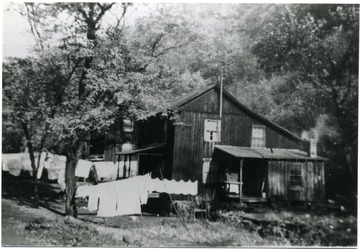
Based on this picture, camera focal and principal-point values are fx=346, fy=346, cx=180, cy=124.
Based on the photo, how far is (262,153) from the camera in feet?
44.9

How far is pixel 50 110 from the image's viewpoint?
37.6 feet

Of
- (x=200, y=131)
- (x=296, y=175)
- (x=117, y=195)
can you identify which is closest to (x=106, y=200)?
(x=117, y=195)

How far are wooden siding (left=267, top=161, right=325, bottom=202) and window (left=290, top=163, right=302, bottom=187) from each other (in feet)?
0.38

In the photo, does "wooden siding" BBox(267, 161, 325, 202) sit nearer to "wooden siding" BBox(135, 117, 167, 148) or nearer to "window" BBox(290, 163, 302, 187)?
"window" BBox(290, 163, 302, 187)

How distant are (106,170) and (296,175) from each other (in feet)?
34.5

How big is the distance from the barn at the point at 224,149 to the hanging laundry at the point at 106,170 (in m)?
4.76

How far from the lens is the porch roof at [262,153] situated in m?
12.9

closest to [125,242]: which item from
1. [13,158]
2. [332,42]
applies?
[13,158]

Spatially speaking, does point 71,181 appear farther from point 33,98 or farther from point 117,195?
point 33,98

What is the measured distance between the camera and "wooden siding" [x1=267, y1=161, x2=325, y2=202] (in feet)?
35.6

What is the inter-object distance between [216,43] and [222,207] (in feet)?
20.4

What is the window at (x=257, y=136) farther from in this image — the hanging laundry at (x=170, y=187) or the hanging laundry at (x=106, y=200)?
the hanging laundry at (x=106, y=200)

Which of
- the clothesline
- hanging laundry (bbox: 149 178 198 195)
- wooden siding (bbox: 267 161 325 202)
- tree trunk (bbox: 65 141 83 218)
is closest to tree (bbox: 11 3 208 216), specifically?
tree trunk (bbox: 65 141 83 218)

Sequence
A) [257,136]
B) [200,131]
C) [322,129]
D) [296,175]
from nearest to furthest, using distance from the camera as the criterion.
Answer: [322,129], [296,175], [257,136], [200,131]
